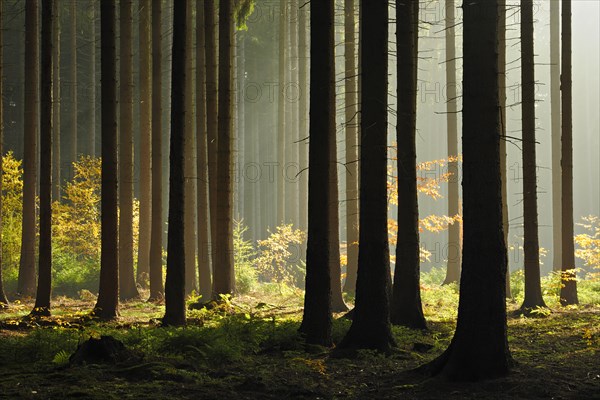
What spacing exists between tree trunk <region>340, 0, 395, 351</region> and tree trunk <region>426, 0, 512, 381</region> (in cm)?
226

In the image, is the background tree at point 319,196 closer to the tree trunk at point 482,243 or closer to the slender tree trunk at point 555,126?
the tree trunk at point 482,243

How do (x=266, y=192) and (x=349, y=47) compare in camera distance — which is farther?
(x=266, y=192)

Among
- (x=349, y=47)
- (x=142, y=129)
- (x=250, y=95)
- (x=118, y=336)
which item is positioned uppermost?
(x=250, y=95)

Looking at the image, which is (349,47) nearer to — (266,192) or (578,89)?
(266,192)

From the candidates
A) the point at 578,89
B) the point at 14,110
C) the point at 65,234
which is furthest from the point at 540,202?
the point at 65,234

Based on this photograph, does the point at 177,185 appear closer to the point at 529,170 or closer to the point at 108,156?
the point at 108,156

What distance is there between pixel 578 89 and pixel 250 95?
1891 inches

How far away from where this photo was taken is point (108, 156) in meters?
14.6

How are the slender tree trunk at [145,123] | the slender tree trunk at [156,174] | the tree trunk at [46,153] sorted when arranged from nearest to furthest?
the tree trunk at [46,153], the slender tree trunk at [156,174], the slender tree trunk at [145,123]

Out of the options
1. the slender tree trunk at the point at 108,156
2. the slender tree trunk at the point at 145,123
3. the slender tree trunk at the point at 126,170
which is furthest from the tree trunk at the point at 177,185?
the slender tree trunk at the point at 145,123

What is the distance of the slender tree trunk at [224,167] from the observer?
Answer: 1698 cm

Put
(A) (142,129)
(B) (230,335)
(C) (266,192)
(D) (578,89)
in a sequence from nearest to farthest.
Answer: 1. (B) (230,335)
2. (A) (142,129)
3. (C) (266,192)
4. (D) (578,89)

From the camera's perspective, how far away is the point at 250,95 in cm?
5172

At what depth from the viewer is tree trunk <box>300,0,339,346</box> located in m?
11.1
